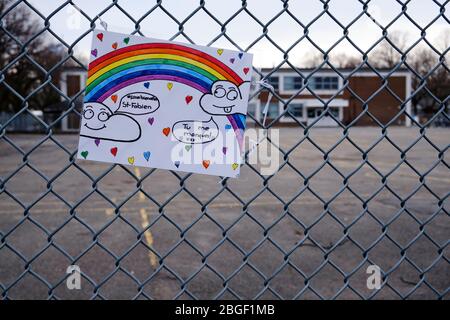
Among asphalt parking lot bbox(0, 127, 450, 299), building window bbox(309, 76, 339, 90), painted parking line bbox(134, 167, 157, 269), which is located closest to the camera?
asphalt parking lot bbox(0, 127, 450, 299)

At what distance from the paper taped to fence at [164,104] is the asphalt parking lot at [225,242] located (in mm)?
154

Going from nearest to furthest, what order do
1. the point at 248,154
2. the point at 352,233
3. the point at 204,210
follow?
the point at 248,154, the point at 204,210, the point at 352,233

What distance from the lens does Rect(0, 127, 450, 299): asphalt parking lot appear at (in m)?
2.16

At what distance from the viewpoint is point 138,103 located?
165cm

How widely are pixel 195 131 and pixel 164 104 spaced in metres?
0.16

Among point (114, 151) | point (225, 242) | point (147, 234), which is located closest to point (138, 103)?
Answer: point (114, 151)

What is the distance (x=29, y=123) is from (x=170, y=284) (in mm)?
55899

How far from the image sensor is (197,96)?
1683mm

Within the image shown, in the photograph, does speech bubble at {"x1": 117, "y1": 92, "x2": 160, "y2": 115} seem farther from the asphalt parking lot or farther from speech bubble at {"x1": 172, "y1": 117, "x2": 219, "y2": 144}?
the asphalt parking lot

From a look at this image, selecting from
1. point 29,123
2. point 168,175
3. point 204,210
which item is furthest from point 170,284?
point 29,123

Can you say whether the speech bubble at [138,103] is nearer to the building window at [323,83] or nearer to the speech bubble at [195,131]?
the speech bubble at [195,131]

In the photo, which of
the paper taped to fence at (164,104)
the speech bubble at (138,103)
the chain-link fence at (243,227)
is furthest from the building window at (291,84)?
the speech bubble at (138,103)

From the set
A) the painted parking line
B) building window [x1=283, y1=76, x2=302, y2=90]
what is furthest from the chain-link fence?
building window [x1=283, y1=76, x2=302, y2=90]
